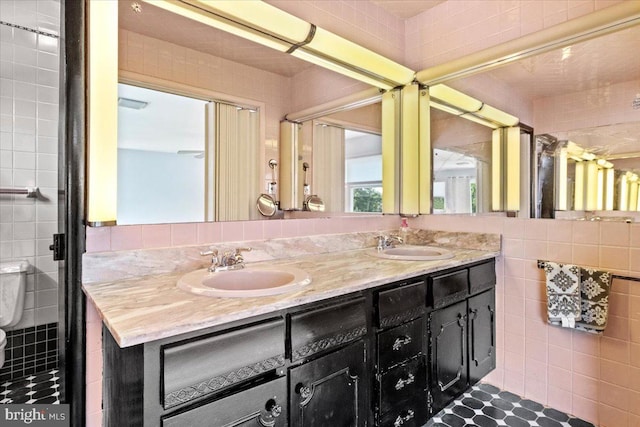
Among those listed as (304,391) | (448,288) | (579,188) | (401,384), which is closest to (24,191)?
(304,391)

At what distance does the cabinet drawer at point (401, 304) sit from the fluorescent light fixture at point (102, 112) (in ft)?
3.33

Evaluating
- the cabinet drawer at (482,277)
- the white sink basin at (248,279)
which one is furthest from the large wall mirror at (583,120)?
the white sink basin at (248,279)

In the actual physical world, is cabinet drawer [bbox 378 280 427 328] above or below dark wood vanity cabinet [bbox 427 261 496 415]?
above

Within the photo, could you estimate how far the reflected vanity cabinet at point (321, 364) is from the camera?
78 centimetres

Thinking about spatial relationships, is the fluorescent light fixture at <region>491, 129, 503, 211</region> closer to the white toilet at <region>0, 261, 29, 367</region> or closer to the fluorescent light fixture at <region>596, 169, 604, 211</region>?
the fluorescent light fixture at <region>596, 169, 604, 211</region>

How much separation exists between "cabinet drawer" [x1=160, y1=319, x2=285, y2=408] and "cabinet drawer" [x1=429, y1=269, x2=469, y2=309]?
83 cm

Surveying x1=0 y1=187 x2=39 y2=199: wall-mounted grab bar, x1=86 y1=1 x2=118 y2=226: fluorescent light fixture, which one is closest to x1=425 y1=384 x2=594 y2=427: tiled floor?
x1=86 y1=1 x2=118 y2=226: fluorescent light fixture

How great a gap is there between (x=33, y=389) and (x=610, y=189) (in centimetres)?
314

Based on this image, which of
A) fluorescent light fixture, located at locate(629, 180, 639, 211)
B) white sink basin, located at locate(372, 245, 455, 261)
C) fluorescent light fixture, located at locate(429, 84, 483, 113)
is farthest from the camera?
fluorescent light fixture, located at locate(429, 84, 483, 113)

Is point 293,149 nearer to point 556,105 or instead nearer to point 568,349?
point 556,105

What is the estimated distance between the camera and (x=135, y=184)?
125 cm

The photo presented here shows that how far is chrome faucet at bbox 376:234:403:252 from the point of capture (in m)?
2.02

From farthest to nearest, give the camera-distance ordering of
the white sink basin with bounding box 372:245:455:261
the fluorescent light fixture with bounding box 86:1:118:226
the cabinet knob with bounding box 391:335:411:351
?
the white sink basin with bounding box 372:245:455:261 → the cabinet knob with bounding box 391:335:411:351 → the fluorescent light fixture with bounding box 86:1:118:226

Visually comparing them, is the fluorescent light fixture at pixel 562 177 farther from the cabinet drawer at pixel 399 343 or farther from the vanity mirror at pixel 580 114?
the cabinet drawer at pixel 399 343
